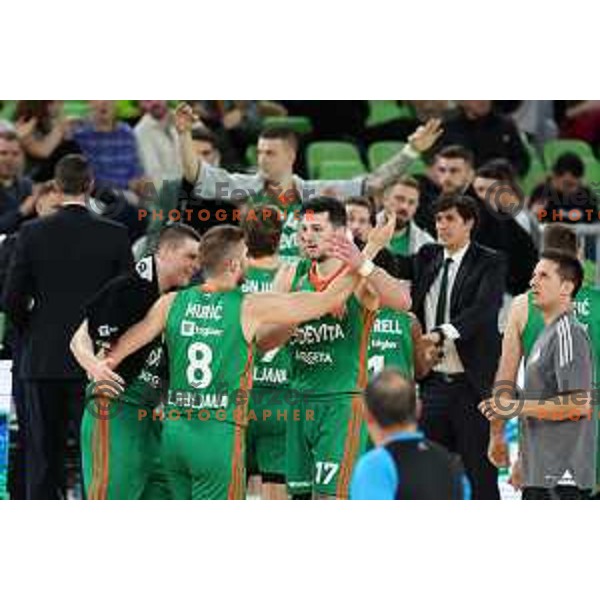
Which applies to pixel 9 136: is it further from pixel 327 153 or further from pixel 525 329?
pixel 525 329

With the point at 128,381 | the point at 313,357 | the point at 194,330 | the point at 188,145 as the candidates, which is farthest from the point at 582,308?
the point at 128,381

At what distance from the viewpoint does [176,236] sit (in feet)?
35.3

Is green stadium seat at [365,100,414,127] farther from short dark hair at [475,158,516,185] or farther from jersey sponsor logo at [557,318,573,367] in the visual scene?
jersey sponsor logo at [557,318,573,367]

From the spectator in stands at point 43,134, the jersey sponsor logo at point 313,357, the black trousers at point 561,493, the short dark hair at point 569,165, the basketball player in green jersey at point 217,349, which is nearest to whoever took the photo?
the basketball player in green jersey at point 217,349

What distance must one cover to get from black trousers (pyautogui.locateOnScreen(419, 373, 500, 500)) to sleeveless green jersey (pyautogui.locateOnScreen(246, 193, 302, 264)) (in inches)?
44.6

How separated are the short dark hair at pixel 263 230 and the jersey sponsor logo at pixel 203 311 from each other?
0.56 m

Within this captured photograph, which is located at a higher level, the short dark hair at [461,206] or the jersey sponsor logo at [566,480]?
the short dark hair at [461,206]

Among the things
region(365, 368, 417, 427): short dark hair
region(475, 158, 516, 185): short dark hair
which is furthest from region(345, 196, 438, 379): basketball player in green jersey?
region(365, 368, 417, 427): short dark hair

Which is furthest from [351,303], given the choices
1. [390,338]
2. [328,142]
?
[328,142]

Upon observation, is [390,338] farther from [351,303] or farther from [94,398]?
[94,398]

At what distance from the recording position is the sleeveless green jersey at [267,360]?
10.6 metres

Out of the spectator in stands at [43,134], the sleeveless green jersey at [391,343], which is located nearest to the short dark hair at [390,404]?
the sleeveless green jersey at [391,343]

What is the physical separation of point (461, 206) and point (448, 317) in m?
0.71

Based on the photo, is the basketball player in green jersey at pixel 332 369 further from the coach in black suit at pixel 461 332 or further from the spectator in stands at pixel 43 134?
the spectator in stands at pixel 43 134
